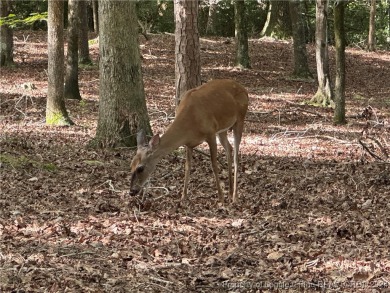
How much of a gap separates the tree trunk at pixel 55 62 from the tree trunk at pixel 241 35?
1240 centimetres

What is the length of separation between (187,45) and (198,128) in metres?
3.37

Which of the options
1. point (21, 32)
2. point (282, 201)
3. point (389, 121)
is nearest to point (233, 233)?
point (282, 201)

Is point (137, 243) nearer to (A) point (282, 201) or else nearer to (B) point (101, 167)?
(A) point (282, 201)

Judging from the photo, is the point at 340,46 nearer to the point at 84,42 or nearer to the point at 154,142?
the point at 154,142

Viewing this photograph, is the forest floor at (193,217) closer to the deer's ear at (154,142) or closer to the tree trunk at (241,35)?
the deer's ear at (154,142)

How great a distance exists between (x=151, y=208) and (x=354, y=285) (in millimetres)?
3377

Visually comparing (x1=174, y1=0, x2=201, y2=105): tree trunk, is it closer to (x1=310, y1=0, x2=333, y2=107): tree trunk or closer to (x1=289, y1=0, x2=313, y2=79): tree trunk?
(x1=310, y1=0, x2=333, y2=107): tree trunk

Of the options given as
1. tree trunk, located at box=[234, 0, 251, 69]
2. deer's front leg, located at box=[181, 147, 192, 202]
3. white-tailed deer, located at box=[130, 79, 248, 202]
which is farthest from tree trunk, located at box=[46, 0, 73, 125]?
tree trunk, located at box=[234, 0, 251, 69]

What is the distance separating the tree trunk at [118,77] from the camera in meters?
12.0

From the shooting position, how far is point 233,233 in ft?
24.9

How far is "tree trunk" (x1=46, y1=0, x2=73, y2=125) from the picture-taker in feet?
46.0

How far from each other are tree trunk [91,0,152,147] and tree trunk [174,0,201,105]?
0.78m

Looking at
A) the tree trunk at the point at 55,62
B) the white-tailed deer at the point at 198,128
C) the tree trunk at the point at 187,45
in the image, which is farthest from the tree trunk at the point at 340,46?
the tree trunk at the point at 55,62

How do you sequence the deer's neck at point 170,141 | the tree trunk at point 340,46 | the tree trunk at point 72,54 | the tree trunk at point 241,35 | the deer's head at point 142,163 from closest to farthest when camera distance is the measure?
the deer's head at point 142,163 < the deer's neck at point 170,141 < the tree trunk at point 340,46 < the tree trunk at point 72,54 < the tree trunk at point 241,35
